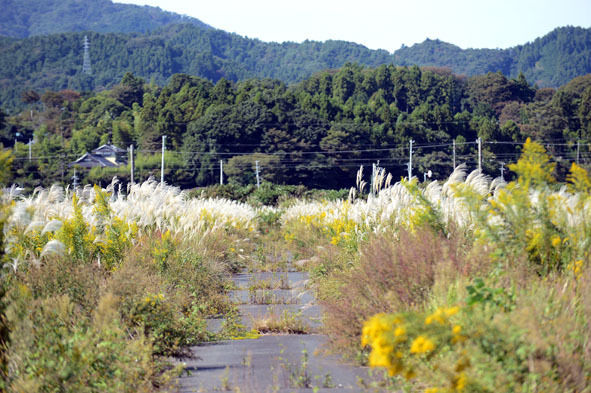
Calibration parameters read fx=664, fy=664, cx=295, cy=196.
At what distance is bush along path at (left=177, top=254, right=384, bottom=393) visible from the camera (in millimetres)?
5363

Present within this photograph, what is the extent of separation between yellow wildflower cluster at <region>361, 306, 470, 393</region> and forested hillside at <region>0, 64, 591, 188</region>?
55.3m

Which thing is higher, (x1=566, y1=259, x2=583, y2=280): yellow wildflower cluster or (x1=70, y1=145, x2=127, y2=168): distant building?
(x1=566, y1=259, x2=583, y2=280): yellow wildflower cluster

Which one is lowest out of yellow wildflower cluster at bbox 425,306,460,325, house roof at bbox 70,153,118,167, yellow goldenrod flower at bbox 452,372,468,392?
house roof at bbox 70,153,118,167

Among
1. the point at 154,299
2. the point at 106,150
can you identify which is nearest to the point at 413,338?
the point at 154,299

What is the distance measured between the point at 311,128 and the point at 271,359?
71.8 metres

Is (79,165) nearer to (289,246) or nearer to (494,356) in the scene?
(289,246)

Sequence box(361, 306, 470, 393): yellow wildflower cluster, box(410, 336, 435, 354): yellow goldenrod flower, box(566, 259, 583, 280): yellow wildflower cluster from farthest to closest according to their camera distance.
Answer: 1. box(566, 259, 583, 280): yellow wildflower cluster
2. box(361, 306, 470, 393): yellow wildflower cluster
3. box(410, 336, 435, 354): yellow goldenrod flower

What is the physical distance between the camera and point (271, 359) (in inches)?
248

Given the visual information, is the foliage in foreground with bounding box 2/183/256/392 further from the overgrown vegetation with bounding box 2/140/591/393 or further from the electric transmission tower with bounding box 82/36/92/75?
the electric transmission tower with bounding box 82/36/92/75

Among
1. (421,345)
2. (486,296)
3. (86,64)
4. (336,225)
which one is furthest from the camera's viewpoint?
(86,64)

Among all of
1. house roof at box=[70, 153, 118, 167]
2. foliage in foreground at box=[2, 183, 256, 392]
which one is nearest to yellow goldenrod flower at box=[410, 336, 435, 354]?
foliage in foreground at box=[2, 183, 256, 392]

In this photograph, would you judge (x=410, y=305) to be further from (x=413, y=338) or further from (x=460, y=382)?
(x=460, y=382)

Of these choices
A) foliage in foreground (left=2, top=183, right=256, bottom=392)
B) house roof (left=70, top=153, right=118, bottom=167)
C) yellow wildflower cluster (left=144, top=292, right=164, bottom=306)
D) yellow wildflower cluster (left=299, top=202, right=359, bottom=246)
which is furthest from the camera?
house roof (left=70, top=153, right=118, bottom=167)

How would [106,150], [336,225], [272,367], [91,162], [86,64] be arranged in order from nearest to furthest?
1. [272,367]
2. [336,225]
3. [91,162]
4. [106,150]
5. [86,64]
